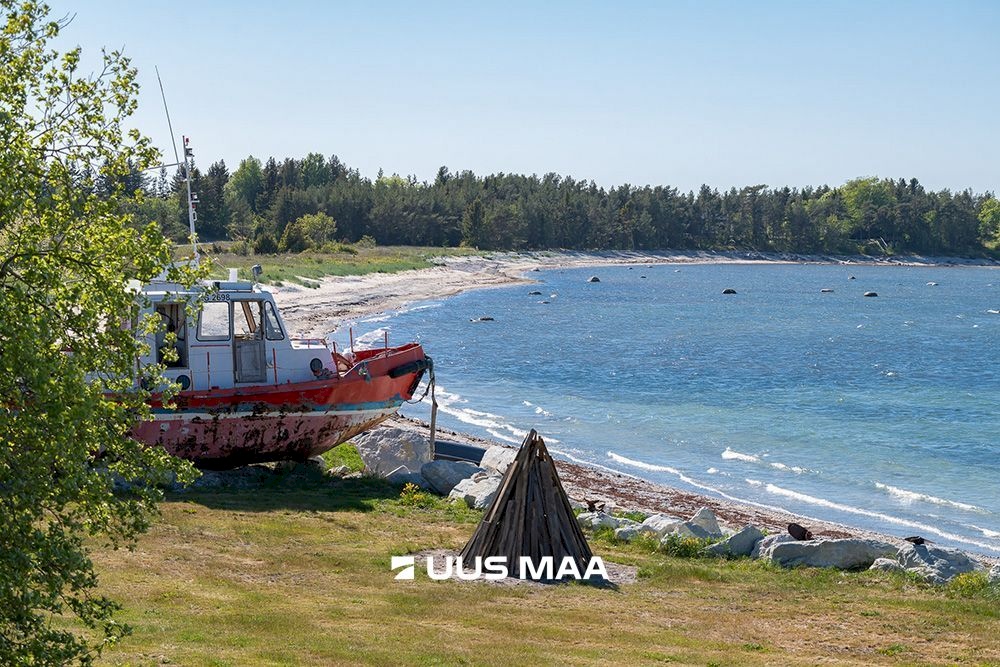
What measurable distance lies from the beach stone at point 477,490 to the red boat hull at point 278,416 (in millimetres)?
2778

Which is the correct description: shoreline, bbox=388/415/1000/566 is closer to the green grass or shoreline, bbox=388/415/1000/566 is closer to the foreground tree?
the green grass

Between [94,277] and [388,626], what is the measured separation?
5.68 meters

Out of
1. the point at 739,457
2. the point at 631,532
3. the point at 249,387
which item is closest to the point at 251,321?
the point at 249,387

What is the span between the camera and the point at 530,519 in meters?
14.4

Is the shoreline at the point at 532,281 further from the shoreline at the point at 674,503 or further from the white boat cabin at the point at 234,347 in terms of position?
the white boat cabin at the point at 234,347

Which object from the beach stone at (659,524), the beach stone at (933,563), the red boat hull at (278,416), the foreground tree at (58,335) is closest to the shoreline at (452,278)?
the red boat hull at (278,416)

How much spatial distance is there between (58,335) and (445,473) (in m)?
13.4

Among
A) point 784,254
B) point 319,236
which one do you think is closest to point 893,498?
point 319,236

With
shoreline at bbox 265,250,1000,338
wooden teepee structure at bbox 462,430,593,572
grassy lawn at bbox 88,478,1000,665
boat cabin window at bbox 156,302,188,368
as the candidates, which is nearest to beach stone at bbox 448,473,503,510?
grassy lawn at bbox 88,478,1000,665

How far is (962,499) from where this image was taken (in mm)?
26859

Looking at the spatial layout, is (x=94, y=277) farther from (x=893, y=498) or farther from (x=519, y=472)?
(x=893, y=498)

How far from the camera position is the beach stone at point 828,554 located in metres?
15.6

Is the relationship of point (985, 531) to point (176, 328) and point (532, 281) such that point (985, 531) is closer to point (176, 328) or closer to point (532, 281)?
point (176, 328)

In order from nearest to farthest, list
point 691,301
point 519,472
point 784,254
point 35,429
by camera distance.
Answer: point 35,429 → point 519,472 → point 691,301 → point 784,254
